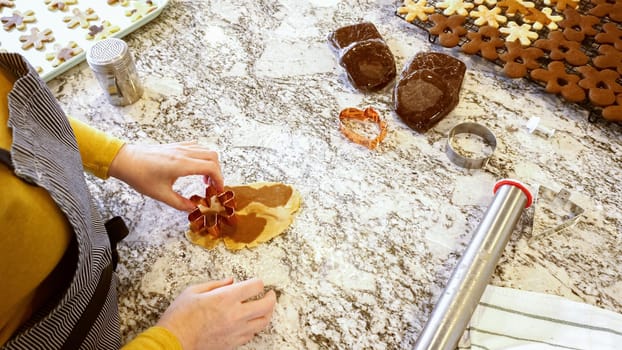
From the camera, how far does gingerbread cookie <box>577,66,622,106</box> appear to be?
83 centimetres

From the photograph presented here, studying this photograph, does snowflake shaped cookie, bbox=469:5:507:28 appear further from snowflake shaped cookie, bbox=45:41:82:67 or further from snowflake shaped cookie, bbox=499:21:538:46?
snowflake shaped cookie, bbox=45:41:82:67

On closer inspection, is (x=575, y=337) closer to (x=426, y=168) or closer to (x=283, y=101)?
(x=426, y=168)

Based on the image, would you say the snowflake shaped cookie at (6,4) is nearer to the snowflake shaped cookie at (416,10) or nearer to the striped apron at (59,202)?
the striped apron at (59,202)

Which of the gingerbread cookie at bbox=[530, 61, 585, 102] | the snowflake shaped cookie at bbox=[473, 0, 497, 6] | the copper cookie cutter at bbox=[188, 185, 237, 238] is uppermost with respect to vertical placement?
the snowflake shaped cookie at bbox=[473, 0, 497, 6]

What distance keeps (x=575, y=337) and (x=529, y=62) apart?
0.54 m

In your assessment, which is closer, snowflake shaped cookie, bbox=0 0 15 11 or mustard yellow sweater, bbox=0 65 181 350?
mustard yellow sweater, bbox=0 65 181 350

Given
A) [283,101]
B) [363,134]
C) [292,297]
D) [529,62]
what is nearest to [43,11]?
[283,101]

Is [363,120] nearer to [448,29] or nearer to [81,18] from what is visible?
[448,29]

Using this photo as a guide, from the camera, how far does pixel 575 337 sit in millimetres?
605

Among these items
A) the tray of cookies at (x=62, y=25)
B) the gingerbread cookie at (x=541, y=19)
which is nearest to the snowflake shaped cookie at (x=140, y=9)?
Result: the tray of cookies at (x=62, y=25)

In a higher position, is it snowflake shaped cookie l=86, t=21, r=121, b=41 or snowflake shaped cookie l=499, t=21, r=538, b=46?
snowflake shaped cookie l=499, t=21, r=538, b=46

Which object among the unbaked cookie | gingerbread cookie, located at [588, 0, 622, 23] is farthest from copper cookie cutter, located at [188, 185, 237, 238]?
gingerbread cookie, located at [588, 0, 622, 23]

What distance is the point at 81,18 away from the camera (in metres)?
1.02

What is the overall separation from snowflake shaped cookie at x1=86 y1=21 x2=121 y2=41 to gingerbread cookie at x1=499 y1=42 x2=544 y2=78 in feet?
2.71
